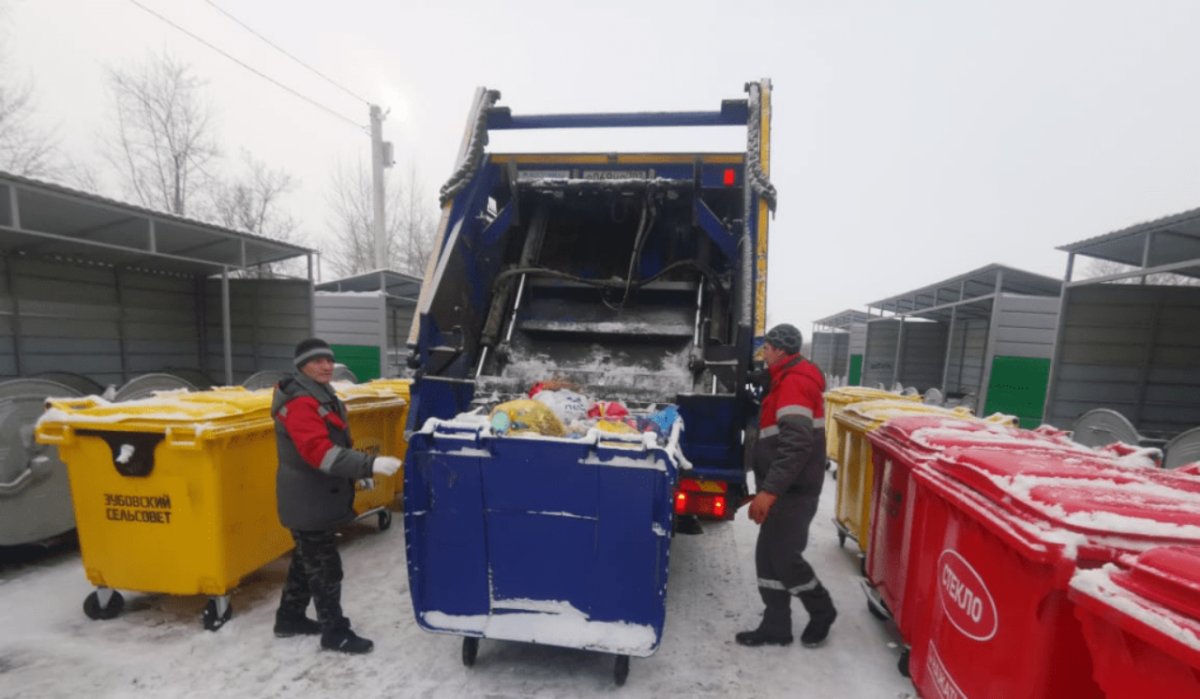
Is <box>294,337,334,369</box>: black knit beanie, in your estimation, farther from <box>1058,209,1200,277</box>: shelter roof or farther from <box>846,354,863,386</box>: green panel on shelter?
<box>846,354,863,386</box>: green panel on shelter

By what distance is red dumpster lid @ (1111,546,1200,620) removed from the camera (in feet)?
3.10

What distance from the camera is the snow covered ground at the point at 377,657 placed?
7.70 ft

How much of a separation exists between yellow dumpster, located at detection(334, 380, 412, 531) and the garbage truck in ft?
2.92

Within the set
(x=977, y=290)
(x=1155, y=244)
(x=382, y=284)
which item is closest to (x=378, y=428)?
(x=382, y=284)

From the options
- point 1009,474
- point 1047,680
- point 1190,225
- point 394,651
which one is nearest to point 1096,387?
point 1190,225

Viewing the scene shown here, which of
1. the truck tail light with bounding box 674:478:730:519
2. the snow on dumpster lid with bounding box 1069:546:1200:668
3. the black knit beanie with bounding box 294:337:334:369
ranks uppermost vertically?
the black knit beanie with bounding box 294:337:334:369

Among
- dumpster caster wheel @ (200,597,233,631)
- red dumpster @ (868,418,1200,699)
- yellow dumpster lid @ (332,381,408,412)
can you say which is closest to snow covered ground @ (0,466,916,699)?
dumpster caster wheel @ (200,597,233,631)

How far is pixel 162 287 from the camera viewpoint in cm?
691

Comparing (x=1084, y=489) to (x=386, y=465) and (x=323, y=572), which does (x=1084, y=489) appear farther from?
(x=323, y=572)

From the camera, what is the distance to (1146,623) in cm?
97

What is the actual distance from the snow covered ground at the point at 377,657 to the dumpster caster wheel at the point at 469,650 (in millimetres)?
46

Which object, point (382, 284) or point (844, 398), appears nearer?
point (844, 398)

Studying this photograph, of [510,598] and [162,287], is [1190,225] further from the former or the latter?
[162,287]

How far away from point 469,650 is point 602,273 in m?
2.80
